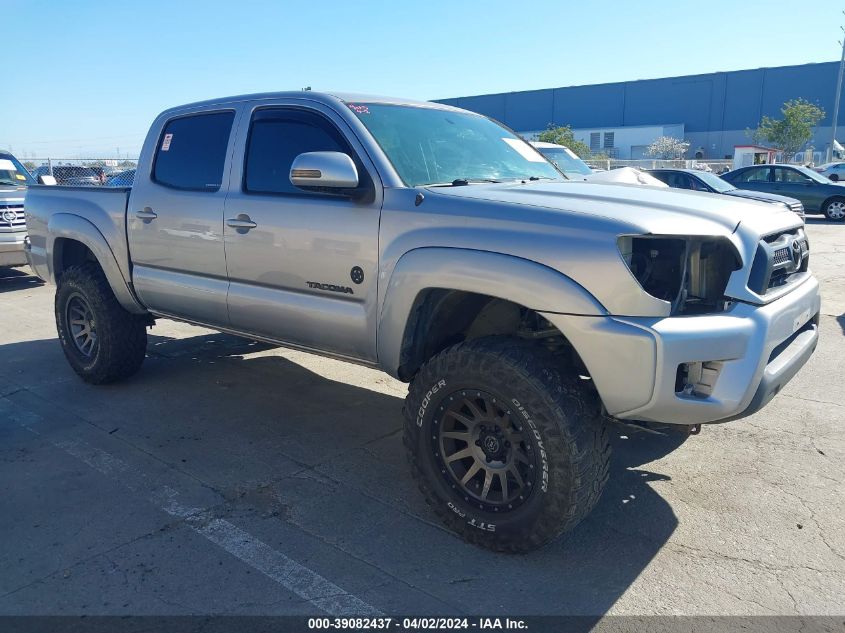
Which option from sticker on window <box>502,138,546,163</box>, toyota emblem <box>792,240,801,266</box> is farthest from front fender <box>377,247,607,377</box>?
sticker on window <box>502,138,546,163</box>

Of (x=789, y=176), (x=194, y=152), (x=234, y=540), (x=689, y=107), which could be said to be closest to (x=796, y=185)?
(x=789, y=176)

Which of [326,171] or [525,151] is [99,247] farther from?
[525,151]

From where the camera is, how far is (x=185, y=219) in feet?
14.9

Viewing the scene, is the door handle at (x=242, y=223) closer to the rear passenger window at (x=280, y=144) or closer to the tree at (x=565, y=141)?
the rear passenger window at (x=280, y=144)

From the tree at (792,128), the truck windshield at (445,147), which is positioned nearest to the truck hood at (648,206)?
the truck windshield at (445,147)

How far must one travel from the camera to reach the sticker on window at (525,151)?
14.8 ft

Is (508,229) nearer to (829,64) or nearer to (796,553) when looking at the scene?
(796,553)

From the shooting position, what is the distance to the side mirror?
3.43 meters

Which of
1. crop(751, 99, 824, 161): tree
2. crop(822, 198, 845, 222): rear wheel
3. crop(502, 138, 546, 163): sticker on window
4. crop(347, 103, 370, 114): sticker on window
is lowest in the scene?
crop(822, 198, 845, 222): rear wheel

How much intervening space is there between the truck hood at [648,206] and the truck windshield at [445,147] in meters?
0.25

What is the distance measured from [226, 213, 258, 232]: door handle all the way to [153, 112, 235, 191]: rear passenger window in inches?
13.7

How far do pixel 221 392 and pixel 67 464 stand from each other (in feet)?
4.80

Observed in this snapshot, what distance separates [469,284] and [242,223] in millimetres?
1685

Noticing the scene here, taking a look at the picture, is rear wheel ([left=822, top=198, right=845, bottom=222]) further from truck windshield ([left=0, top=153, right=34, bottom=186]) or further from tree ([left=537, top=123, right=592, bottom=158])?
tree ([left=537, top=123, right=592, bottom=158])
